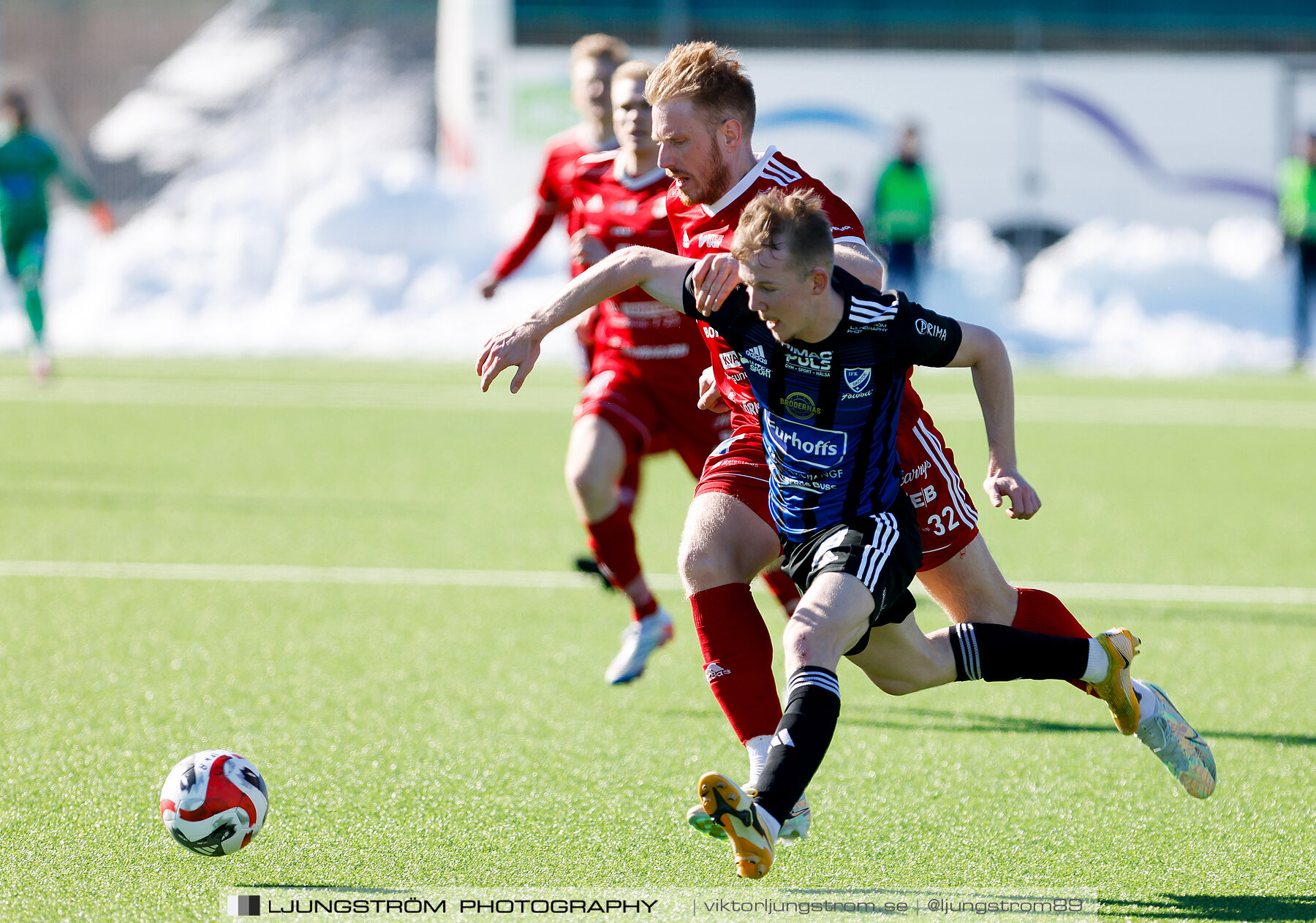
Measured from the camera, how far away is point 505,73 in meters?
21.6

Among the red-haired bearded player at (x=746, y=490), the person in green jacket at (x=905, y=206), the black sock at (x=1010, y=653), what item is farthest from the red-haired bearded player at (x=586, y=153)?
the person in green jacket at (x=905, y=206)

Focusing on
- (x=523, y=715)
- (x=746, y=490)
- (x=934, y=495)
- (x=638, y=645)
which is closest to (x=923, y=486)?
(x=934, y=495)

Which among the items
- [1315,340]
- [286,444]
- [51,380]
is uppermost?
[286,444]

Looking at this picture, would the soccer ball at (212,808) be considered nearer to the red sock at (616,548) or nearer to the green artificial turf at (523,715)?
the green artificial turf at (523,715)

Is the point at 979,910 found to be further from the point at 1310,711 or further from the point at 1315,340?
the point at 1315,340

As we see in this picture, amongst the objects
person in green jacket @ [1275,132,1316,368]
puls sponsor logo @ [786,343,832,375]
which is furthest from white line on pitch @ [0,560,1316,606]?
person in green jacket @ [1275,132,1316,368]

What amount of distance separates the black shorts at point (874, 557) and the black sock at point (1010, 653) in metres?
0.21

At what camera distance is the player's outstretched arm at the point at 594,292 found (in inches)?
144

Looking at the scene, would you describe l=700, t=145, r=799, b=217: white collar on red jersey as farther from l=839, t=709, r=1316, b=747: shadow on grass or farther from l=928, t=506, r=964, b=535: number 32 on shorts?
l=839, t=709, r=1316, b=747: shadow on grass

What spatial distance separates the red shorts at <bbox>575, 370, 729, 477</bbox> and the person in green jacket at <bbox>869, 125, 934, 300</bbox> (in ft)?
44.1

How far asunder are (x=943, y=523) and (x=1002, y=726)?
4.10ft

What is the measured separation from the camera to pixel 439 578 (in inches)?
282

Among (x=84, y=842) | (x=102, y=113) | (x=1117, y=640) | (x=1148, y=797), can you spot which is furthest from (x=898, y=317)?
(x=102, y=113)

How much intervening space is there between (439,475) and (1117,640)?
6.70m
